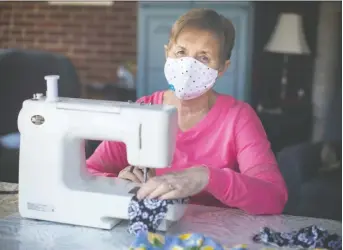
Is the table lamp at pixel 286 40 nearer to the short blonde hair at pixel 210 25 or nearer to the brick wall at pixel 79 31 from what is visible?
the short blonde hair at pixel 210 25

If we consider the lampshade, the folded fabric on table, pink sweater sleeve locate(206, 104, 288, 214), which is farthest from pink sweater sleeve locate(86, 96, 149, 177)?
the lampshade

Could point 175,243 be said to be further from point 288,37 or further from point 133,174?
point 288,37

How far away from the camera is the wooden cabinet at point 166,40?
1412 millimetres

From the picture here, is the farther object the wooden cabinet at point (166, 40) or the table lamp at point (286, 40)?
the table lamp at point (286, 40)

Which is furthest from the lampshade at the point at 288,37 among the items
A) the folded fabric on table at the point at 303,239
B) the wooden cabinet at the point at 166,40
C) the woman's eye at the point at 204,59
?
the folded fabric on table at the point at 303,239

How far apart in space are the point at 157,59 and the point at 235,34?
0.75ft

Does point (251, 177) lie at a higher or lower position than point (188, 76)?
lower

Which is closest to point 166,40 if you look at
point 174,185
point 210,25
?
point 210,25

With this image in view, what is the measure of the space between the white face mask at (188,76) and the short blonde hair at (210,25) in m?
0.09

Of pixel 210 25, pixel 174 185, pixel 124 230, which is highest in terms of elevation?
pixel 210 25

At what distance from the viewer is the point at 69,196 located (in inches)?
42.8

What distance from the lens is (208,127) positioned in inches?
51.4

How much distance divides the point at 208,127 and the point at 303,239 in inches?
16.2

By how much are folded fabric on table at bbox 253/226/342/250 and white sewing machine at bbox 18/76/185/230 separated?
18 centimetres
